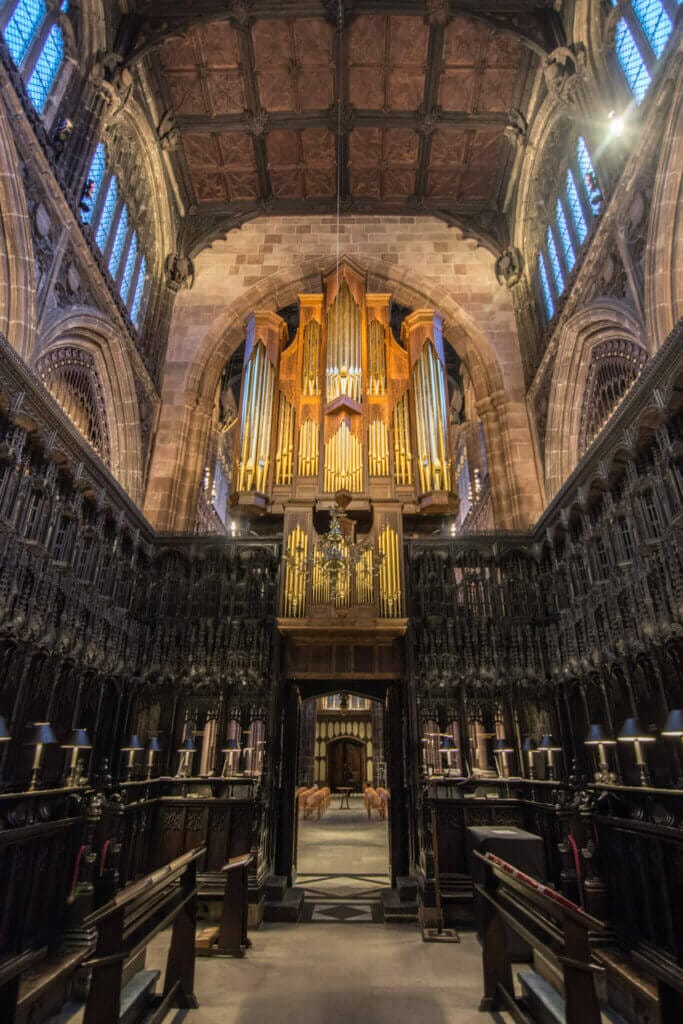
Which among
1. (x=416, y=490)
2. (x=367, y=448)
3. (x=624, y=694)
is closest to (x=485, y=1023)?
(x=624, y=694)

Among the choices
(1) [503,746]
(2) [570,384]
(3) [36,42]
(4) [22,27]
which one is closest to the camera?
(4) [22,27]

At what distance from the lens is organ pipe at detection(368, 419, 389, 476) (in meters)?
12.3

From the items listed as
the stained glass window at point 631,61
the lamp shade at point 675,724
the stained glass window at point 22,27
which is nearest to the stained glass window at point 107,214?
the stained glass window at point 22,27

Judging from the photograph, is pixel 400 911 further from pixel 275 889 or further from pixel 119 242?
pixel 119 242

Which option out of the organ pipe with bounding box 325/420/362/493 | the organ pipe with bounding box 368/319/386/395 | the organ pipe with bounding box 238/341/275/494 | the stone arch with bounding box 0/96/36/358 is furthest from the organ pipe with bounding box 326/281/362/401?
the stone arch with bounding box 0/96/36/358

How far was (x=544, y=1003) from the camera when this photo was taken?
414 centimetres

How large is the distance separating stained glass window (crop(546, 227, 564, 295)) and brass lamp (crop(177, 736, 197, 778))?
40.6ft

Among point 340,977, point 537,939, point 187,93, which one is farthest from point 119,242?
point 537,939

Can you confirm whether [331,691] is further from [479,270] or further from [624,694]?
[479,270]

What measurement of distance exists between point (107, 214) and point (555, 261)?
1044 cm

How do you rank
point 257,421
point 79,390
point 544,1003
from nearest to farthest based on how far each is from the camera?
point 544,1003
point 79,390
point 257,421

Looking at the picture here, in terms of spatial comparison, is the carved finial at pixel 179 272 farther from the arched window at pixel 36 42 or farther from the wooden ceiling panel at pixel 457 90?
the wooden ceiling panel at pixel 457 90

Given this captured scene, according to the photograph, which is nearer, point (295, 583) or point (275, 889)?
point (275, 889)

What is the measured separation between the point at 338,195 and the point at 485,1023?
1769cm
